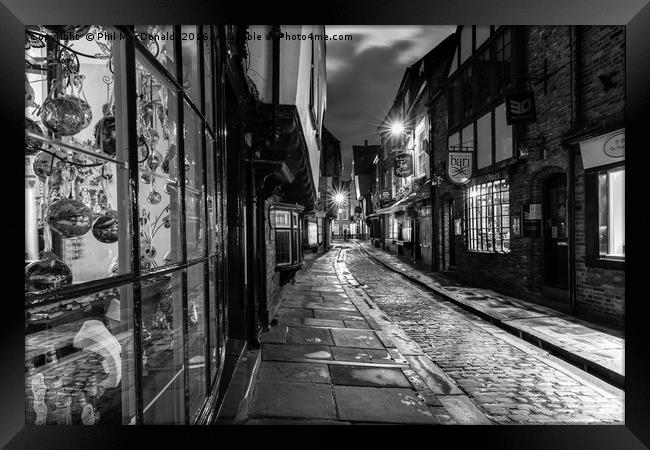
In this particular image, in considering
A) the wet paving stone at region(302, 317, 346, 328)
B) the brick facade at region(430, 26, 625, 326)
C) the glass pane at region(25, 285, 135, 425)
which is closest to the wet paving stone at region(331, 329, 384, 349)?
the wet paving stone at region(302, 317, 346, 328)

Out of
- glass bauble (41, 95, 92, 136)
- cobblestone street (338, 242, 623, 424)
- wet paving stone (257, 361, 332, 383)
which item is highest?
glass bauble (41, 95, 92, 136)

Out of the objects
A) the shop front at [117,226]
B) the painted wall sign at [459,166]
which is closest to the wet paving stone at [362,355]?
the shop front at [117,226]

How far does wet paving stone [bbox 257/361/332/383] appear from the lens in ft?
14.0

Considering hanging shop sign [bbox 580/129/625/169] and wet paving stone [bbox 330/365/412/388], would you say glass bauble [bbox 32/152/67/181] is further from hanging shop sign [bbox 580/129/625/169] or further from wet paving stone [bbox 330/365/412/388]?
hanging shop sign [bbox 580/129/625/169]

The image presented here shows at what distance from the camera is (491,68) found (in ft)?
34.8

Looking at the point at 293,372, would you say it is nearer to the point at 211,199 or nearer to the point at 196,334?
the point at 196,334

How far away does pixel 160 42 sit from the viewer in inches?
80.4

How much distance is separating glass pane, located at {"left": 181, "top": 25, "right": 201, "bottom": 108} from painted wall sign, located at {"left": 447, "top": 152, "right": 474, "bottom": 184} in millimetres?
9913

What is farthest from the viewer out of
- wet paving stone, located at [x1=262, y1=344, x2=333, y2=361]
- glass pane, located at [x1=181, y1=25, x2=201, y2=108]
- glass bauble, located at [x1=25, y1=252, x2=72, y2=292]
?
wet paving stone, located at [x1=262, y1=344, x2=333, y2=361]

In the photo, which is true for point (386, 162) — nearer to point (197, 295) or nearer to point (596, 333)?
point (596, 333)

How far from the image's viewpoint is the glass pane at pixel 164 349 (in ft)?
7.00

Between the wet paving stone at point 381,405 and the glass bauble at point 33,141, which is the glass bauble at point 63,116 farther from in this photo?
the wet paving stone at point 381,405

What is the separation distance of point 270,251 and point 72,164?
4929 mm
